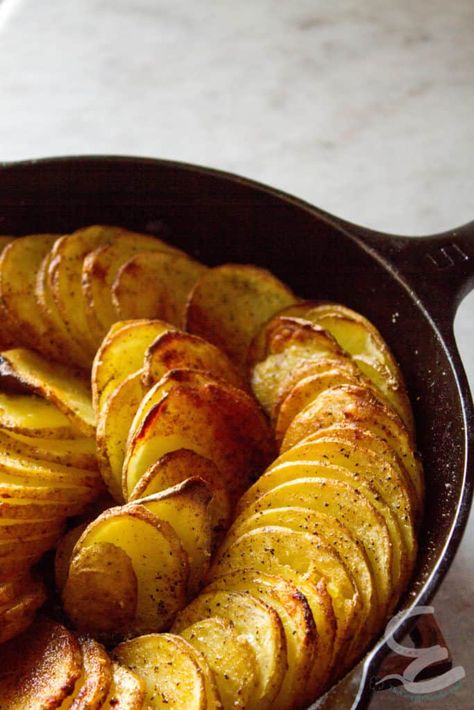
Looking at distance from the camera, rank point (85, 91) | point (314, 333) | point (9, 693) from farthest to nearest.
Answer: point (85, 91) < point (314, 333) < point (9, 693)

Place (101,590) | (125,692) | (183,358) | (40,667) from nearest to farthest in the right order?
(125,692), (40,667), (101,590), (183,358)

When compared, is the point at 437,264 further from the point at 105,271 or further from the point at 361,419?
the point at 105,271

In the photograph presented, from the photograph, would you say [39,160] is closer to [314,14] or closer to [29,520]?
[29,520]

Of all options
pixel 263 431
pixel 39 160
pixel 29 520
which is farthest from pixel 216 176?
pixel 29 520

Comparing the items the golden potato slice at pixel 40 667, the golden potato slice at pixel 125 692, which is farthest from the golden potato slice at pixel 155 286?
the golden potato slice at pixel 125 692

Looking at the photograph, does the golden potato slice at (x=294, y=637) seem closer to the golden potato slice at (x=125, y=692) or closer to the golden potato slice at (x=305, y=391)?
the golden potato slice at (x=125, y=692)

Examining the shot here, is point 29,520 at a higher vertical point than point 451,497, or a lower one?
higher

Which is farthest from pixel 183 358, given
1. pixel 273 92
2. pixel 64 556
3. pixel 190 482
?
pixel 273 92
